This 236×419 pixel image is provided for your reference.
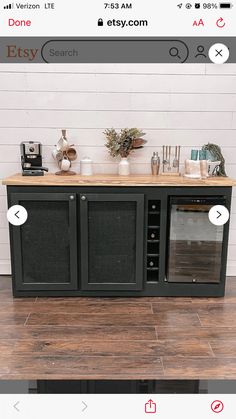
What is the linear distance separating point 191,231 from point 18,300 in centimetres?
139

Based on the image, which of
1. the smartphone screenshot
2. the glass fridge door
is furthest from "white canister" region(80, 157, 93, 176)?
the glass fridge door

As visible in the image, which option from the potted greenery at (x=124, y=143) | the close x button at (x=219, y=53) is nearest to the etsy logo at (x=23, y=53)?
the potted greenery at (x=124, y=143)

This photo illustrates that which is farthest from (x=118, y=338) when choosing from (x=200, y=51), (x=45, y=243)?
(x=200, y=51)

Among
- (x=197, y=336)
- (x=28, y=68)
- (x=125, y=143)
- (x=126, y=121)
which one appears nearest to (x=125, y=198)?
(x=125, y=143)

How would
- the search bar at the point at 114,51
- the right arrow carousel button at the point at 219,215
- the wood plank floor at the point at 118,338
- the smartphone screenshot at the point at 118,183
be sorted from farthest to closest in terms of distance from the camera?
1. the search bar at the point at 114,51
2. the right arrow carousel button at the point at 219,215
3. the smartphone screenshot at the point at 118,183
4. the wood plank floor at the point at 118,338

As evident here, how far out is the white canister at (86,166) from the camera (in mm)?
3047

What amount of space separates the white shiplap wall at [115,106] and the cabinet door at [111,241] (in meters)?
0.56

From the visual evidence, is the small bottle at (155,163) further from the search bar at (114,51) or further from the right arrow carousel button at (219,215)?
the search bar at (114,51)

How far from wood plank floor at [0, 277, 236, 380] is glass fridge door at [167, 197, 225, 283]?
20 cm

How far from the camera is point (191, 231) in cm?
282

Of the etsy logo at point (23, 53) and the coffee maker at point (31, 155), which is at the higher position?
the etsy logo at point (23, 53)

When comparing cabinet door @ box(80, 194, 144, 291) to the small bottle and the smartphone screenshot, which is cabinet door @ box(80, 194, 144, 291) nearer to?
the smartphone screenshot

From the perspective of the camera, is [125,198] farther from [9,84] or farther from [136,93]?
[9,84]

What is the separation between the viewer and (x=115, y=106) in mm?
3096
